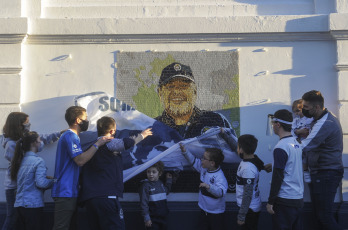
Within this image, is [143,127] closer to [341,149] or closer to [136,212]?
[136,212]

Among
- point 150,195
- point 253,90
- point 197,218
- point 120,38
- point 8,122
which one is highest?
point 120,38

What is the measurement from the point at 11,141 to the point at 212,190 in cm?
254

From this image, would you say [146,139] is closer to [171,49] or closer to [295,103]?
[171,49]

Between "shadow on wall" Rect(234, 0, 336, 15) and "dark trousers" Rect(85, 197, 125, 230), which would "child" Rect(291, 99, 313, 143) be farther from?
"dark trousers" Rect(85, 197, 125, 230)

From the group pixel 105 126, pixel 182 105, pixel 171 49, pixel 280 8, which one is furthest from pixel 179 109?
pixel 280 8

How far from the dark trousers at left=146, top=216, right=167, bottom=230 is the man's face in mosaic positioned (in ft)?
4.63

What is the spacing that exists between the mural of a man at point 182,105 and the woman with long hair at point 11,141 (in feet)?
5.74

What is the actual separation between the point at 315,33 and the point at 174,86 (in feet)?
6.76

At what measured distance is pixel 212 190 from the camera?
5.28 m

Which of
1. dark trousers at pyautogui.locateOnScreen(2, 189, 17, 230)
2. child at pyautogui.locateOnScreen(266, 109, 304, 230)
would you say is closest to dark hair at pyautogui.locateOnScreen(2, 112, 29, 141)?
dark trousers at pyautogui.locateOnScreen(2, 189, 17, 230)

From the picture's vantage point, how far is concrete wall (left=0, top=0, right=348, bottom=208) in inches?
236

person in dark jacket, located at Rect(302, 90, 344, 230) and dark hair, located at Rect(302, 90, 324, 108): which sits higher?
dark hair, located at Rect(302, 90, 324, 108)

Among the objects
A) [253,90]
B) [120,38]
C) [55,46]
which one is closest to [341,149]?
[253,90]

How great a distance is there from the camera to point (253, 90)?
6066mm
